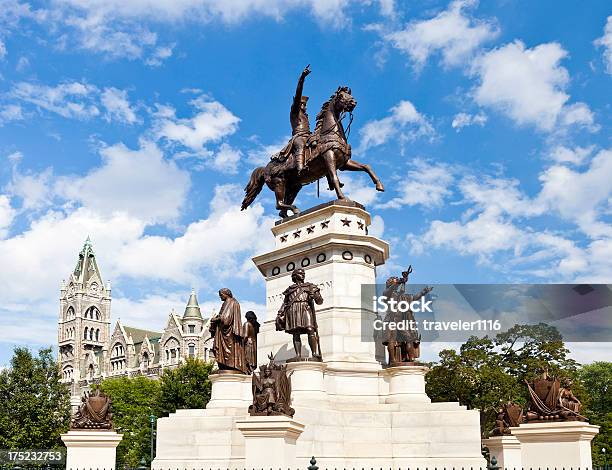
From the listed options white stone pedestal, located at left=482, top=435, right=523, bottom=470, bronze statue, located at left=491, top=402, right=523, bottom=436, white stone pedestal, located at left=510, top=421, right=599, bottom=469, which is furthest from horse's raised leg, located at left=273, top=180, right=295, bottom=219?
white stone pedestal, located at left=510, top=421, right=599, bottom=469

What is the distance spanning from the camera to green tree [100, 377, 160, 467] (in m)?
48.4

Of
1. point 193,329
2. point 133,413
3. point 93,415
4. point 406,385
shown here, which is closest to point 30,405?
point 93,415

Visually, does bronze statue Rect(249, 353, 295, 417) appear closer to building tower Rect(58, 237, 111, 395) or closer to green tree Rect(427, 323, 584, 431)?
green tree Rect(427, 323, 584, 431)

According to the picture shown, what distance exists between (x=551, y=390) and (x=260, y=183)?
504 inches

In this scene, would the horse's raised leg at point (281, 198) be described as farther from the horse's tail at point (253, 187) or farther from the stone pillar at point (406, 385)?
the stone pillar at point (406, 385)

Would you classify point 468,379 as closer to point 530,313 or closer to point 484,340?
point 484,340

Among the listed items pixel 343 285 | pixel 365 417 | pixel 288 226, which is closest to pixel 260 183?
pixel 288 226

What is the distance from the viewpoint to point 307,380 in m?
17.8

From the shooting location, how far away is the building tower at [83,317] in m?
120

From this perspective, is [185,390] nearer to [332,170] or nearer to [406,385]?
[332,170]

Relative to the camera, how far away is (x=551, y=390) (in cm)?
1463

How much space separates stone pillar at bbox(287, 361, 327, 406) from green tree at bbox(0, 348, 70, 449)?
65.8 feet

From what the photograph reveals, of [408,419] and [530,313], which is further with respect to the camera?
[530,313]

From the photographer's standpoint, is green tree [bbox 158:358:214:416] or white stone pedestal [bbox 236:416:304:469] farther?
green tree [bbox 158:358:214:416]
